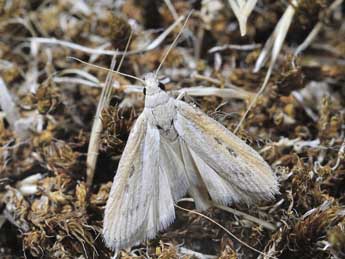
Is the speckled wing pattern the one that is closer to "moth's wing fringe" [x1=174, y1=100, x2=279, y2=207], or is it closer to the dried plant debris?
"moth's wing fringe" [x1=174, y1=100, x2=279, y2=207]

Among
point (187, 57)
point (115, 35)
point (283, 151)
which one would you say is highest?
point (115, 35)

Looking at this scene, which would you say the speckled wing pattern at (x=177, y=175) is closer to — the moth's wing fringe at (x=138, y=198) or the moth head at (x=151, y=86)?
the moth's wing fringe at (x=138, y=198)

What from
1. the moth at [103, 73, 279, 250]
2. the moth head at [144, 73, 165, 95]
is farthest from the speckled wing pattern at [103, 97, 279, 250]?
the moth head at [144, 73, 165, 95]

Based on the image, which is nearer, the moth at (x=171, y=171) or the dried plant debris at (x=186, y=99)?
the moth at (x=171, y=171)

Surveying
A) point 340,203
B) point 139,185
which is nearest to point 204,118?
point 139,185

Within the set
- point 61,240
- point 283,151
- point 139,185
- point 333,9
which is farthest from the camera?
point 333,9

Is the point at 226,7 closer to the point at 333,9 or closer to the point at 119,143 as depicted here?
the point at 333,9

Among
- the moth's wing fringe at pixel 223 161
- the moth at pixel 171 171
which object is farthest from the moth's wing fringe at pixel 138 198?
the moth's wing fringe at pixel 223 161
